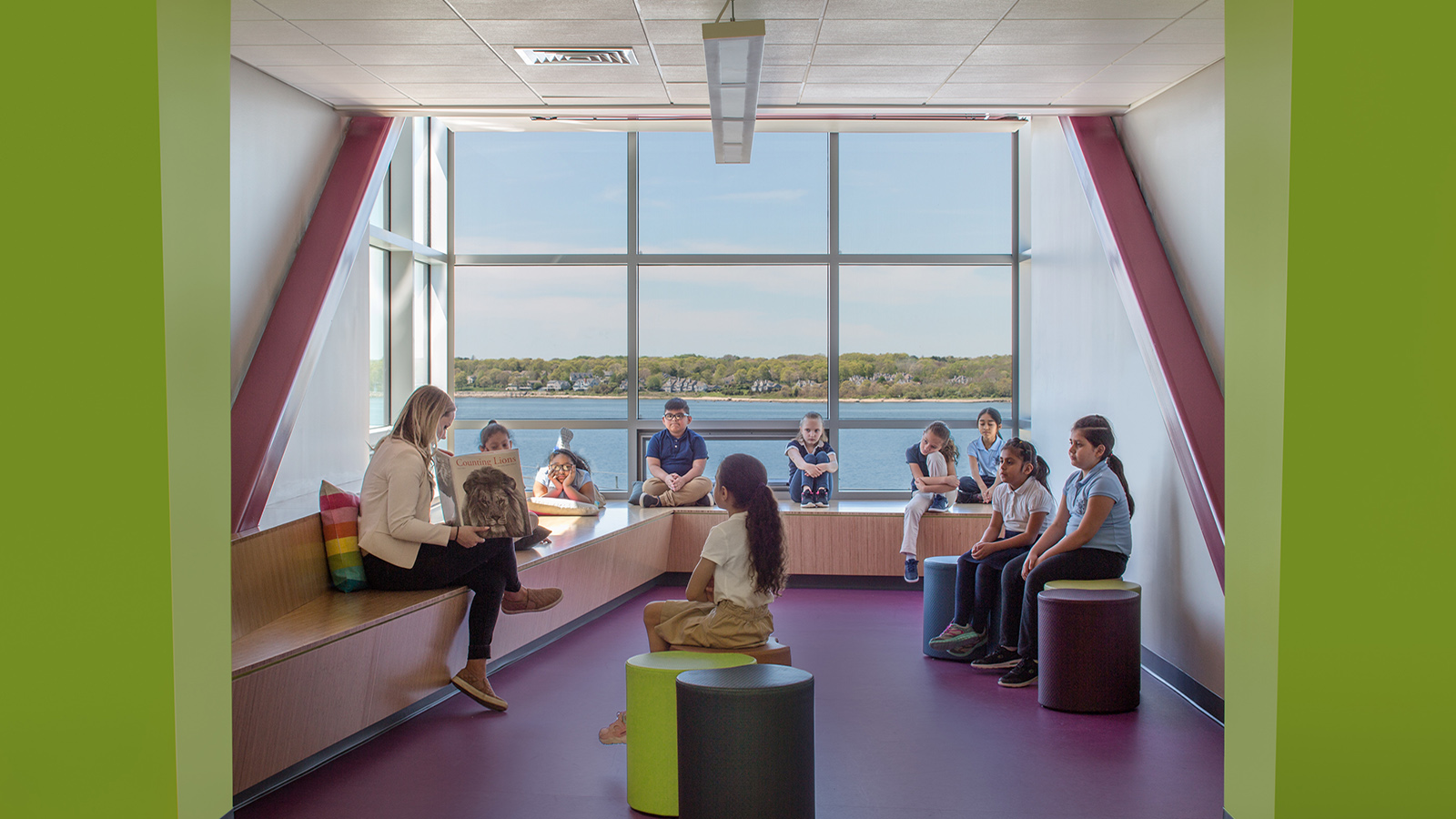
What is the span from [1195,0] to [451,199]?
281 inches

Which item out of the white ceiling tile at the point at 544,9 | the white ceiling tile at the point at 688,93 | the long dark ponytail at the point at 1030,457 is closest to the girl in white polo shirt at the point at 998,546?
the long dark ponytail at the point at 1030,457

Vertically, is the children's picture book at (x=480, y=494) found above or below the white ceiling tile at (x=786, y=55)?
below

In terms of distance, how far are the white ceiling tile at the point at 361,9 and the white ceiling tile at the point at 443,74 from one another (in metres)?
0.79

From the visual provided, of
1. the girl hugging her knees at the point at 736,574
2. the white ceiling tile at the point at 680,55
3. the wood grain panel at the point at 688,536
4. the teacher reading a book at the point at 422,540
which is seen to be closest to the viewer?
the girl hugging her knees at the point at 736,574

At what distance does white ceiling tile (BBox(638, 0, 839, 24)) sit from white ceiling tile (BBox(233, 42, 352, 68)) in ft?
5.80

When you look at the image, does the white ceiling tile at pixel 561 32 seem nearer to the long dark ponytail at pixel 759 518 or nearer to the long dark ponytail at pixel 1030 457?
the long dark ponytail at pixel 759 518

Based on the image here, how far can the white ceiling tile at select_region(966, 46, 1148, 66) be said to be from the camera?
4.78 meters

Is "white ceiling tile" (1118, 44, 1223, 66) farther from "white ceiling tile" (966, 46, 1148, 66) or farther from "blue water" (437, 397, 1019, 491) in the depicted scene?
"blue water" (437, 397, 1019, 491)

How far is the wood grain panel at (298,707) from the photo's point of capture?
3379 millimetres

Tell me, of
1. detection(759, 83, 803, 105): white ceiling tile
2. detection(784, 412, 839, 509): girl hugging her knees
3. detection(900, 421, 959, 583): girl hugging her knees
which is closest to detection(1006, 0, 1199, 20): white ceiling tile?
detection(759, 83, 803, 105): white ceiling tile
